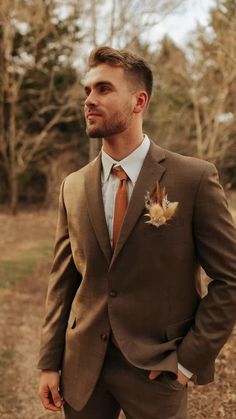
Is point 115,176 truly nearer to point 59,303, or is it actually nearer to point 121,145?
point 121,145

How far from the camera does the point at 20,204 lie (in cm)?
1986

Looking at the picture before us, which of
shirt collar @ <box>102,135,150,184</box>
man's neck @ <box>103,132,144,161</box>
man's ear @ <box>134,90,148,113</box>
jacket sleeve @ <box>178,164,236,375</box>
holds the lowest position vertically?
jacket sleeve @ <box>178,164,236,375</box>

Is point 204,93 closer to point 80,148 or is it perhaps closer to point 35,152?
point 80,148

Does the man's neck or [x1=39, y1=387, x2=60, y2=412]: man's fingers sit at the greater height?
the man's neck

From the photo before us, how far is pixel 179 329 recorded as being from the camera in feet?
6.33

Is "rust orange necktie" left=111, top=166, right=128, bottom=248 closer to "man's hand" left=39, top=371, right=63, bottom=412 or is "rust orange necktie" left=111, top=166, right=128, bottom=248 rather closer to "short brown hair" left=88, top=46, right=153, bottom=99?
"short brown hair" left=88, top=46, right=153, bottom=99

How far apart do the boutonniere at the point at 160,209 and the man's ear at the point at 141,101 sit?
0.41 metres

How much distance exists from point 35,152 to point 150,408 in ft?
58.6

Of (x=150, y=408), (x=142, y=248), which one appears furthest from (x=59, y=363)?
(x=142, y=248)

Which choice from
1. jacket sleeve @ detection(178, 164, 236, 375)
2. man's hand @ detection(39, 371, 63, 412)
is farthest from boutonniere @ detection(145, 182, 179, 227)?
man's hand @ detection(39, 371, 63, 412)

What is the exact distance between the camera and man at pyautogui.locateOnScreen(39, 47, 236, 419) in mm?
1822

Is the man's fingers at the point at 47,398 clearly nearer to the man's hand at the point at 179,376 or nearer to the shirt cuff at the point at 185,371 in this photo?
the man's hand at the point at 179,376

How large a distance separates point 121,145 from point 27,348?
411 centimetres

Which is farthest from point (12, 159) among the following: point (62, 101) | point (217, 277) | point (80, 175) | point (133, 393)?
point (217, 277)
